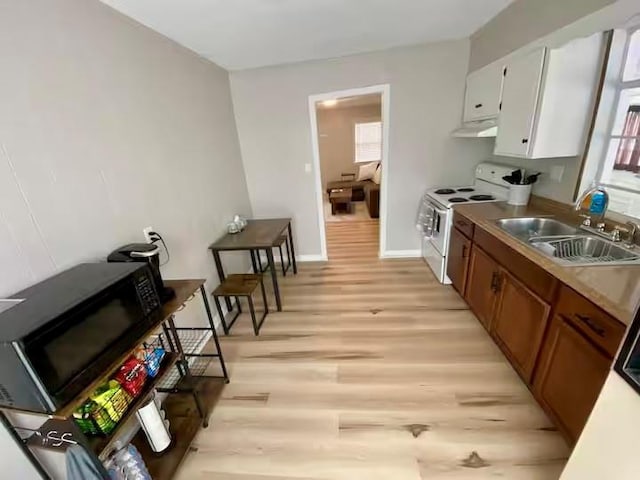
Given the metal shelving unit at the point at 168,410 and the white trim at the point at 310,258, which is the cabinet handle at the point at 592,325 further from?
the white trim at the point at 310,258

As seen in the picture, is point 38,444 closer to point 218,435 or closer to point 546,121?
point 218,435

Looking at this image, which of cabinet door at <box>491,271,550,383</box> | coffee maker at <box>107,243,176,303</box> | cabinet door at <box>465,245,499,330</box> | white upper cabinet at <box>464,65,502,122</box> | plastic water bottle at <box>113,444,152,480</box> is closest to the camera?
plastic water bottle at <box>113,444,152,480</box>

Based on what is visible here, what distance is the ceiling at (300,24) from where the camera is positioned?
5.77ft

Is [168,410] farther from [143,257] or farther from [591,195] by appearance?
[591,195]

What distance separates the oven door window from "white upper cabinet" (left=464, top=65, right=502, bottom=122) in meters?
2.95

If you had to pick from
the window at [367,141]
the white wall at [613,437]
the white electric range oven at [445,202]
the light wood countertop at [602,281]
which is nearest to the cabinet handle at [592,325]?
the light wood countertop at [602,281]

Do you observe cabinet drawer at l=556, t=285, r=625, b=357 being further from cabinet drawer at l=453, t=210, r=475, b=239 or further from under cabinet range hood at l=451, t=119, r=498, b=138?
under cabinet range hood at l=451, t=119, r=498, b=138

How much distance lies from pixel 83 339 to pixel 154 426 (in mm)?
802

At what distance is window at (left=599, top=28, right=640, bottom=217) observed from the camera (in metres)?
1.60

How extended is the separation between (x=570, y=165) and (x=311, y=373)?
242cm

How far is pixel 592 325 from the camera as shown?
1.20 m

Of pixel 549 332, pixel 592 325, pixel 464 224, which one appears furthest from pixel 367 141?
pixel 592 325

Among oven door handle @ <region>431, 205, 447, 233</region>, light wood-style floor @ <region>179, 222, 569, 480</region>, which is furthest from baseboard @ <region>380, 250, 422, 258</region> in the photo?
light wood-style floor @ <region>179, 222, 569, 480</region>

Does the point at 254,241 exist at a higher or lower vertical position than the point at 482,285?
higher
